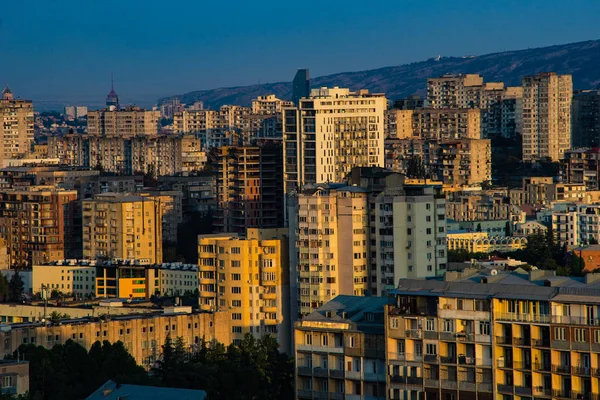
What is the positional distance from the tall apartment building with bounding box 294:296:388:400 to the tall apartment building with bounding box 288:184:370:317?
40.0ft

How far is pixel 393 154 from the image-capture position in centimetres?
8431

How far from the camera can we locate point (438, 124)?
92.4 m

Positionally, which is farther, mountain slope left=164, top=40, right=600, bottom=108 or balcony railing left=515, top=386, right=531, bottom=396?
mountain slope left=164, top=40, right=600, bottom=108

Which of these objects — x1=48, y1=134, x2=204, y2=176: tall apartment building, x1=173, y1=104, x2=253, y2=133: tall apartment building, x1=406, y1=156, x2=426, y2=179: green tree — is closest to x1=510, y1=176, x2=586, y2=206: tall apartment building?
x1=406, y1=156, x2=426, y2=179: green tree

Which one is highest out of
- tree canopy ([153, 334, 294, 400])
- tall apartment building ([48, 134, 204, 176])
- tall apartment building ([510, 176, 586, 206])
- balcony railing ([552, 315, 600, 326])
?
tall apartment building ([48, 134, 204, 176])

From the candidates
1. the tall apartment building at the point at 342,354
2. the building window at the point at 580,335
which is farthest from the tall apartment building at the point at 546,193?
the building window at the point at 580,335

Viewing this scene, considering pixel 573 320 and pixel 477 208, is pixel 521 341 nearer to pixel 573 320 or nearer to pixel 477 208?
pixel 573 320

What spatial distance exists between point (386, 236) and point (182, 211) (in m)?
31.7

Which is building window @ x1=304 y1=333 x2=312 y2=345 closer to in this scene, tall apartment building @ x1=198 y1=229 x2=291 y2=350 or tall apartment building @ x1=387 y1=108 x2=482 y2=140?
tall apartment building @ x1=198 y1=229 x2=291 y2=350

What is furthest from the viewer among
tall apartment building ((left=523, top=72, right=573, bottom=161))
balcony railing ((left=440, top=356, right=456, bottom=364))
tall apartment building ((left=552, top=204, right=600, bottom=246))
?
tall apartment building ((left=523, top=72, right=573, bottom=161))

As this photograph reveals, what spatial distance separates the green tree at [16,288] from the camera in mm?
54281

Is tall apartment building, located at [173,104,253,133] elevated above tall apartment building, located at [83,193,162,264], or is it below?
above

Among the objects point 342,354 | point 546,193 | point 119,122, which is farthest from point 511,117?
point 342,354

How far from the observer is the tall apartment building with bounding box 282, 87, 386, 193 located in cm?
6056
